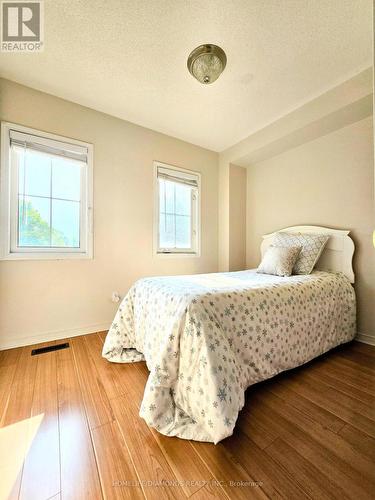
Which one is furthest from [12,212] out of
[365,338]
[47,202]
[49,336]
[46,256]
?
[365,338]

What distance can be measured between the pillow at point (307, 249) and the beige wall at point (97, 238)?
1.42 meters

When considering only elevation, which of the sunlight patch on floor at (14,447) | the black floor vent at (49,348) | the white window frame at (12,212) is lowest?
the sunlight patch on floor at (14,447)

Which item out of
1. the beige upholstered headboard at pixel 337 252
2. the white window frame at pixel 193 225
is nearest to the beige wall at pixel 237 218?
the white window frame at pixel 193 225

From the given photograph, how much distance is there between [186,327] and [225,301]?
11.9 inches

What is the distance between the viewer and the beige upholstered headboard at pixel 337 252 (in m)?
2.11

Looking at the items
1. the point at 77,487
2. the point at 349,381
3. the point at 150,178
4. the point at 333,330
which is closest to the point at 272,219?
the point at 333,330

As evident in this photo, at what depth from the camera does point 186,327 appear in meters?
1.10

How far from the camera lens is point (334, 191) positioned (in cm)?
228

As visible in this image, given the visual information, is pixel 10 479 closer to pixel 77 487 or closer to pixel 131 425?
pixel 77 487

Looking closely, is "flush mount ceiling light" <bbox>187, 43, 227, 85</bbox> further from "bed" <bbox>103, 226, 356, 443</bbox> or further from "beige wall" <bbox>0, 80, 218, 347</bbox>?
"bed" <bbox>103, 226, 356, 443</bbox>

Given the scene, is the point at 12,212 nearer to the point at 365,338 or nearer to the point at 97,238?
the point at 97,238

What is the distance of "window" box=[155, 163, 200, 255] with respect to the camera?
2.80 m

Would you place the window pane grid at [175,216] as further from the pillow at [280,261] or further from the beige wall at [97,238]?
the pillow at [280,261]

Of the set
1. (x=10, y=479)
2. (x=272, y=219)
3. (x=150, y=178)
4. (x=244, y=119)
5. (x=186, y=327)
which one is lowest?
(x=10, y=479)
